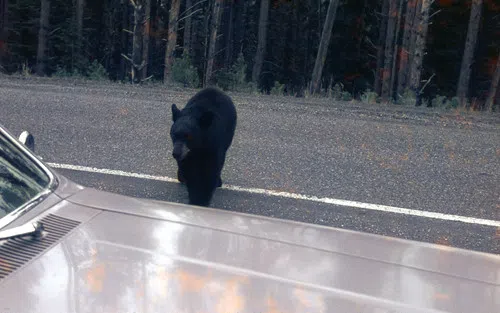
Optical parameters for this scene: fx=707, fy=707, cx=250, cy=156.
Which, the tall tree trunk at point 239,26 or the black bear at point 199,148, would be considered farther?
the tall tree trunk at point 239,26

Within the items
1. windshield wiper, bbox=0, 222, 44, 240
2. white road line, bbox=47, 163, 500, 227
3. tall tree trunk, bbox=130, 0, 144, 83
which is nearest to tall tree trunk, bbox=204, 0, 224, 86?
tall tree trunk, bbox=130, 0, 144, 83

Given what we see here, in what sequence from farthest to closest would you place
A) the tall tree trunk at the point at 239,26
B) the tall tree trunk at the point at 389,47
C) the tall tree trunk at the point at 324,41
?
the tall tree trunk at the point at 239,26, the tall tree trunk at the point at 389,47, the tall tree trunk at the point at 324,41

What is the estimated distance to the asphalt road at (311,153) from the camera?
5848 millimetres

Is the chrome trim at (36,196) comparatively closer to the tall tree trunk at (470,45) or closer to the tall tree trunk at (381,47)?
the tall tree trunk at (470,45)

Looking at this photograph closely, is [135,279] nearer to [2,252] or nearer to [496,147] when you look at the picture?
[2,252]

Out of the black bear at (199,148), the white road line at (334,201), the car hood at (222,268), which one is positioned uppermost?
the car hood at (222,268)

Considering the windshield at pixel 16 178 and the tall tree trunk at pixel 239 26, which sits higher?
the tall tree trunk at pixel 239 26

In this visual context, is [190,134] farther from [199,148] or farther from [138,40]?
[138,40]

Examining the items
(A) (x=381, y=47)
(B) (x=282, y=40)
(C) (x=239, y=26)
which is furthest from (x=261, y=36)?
(B) (x=282, y=40)

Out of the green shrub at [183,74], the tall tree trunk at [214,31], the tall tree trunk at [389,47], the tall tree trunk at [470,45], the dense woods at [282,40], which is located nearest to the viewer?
the green shrub at [183,74]

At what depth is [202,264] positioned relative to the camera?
2.04 meters

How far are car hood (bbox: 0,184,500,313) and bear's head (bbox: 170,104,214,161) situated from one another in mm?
3212

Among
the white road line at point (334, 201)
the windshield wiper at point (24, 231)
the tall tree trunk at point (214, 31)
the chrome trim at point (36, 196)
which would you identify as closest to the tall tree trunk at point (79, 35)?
the tall tree trunk at point (214, 31)

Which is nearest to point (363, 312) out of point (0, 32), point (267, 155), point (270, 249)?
point (270, 249)
